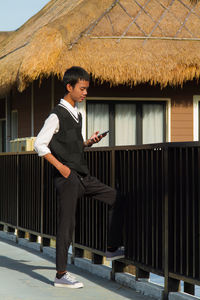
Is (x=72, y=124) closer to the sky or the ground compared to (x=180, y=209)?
closer to the sky

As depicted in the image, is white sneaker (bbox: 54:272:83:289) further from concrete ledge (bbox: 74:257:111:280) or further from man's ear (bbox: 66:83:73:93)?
man's ear (bbox: 66:83:73:93)

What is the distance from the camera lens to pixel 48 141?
6734 millimetres

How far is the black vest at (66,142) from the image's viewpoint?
687cm

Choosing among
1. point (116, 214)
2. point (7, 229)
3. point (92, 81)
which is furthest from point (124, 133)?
point (116, 214)

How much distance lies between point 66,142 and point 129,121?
904 cm

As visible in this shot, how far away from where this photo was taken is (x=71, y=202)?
6938mm

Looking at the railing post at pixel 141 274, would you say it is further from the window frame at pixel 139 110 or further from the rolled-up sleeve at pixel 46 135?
the window frame at pixel 139 110

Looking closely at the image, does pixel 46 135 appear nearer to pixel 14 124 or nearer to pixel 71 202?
pixel 71 202

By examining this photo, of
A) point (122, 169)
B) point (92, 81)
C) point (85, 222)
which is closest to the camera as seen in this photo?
point (122, 169)

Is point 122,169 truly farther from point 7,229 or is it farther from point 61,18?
point 61,18

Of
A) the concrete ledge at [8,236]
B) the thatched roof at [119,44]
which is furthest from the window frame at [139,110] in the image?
the concrete ledge at [8,236]

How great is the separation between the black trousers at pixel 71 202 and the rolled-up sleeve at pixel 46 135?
0.36 metres

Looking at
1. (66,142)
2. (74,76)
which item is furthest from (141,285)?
(74,76)

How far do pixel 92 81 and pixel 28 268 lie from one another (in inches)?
295
